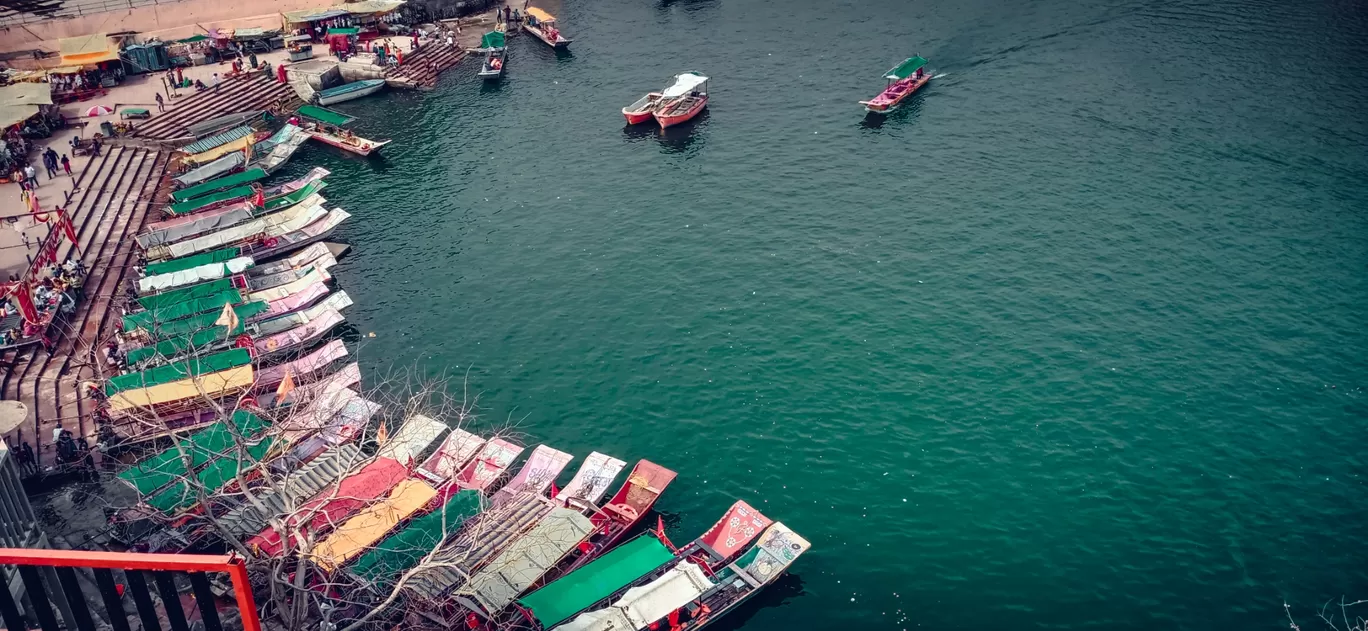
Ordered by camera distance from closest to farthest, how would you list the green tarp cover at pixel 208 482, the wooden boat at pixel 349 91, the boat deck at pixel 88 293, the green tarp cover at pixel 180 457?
the green tarp cover at pixel 208 482
the green tarp cover at pixel 180 457
the boat deck at pixel 88 293
the wooden boat at pixel 349 91

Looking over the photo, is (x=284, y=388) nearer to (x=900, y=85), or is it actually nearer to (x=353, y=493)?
(x=353, y=493)

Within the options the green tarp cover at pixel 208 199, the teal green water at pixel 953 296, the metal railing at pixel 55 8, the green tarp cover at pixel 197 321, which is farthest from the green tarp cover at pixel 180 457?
the metal railing at pixel 55 8

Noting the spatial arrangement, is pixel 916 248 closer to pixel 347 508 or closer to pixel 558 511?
pixel 558 511

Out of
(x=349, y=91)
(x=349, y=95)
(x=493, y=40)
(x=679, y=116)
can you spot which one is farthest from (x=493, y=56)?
(x=679, y=116)

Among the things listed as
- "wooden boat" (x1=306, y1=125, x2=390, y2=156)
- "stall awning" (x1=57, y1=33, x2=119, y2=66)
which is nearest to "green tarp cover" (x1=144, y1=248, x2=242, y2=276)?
"wooden boat" (x1=306, y1=125, x2=390, y2=156)

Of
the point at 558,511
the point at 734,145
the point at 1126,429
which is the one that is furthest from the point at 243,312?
the point at 1126,429

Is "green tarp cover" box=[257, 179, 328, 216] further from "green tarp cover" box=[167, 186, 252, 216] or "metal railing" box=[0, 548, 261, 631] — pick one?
"metal railing" box=[0, 548, 261, 631]

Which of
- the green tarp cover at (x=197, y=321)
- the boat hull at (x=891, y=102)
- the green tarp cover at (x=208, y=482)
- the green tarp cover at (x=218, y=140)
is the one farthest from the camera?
the boat hull at (x=891, y=102)

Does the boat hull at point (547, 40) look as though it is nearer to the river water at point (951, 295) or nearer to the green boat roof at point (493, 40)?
the river water at point (951, 295)
